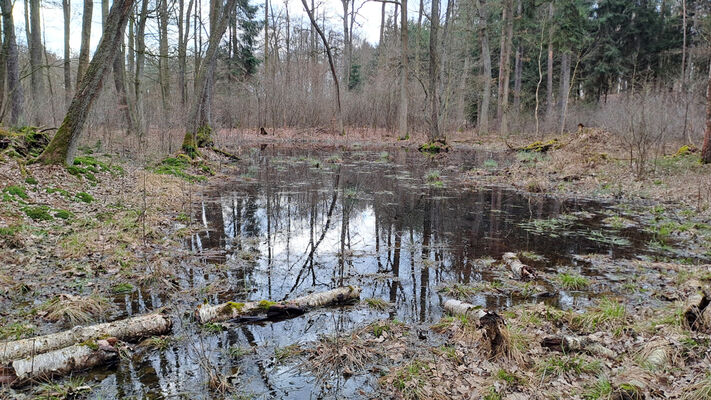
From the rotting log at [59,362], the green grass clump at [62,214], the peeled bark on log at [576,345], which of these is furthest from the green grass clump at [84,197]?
the peeled bark on log at [576,345]

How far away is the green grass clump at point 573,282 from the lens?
540 cm

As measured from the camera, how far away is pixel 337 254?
672cm

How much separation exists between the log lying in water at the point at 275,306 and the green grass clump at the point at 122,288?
1267mm

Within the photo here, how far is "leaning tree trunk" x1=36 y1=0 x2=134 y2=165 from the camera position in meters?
9.02

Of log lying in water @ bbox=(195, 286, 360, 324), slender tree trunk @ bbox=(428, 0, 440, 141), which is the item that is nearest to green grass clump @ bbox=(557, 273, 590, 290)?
log lying in water @ bbox=(195, 286, 360, 324)

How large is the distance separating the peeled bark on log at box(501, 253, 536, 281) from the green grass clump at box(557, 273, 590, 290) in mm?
349

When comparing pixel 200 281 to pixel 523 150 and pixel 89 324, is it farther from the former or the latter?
pixel 523 150

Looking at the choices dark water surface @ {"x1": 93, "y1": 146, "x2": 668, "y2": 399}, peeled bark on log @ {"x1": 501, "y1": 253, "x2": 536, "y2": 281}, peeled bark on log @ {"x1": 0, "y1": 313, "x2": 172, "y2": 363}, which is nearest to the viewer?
peeled bark on log @ {"x1": 0, "y1": 313, "x2": 172, "y2": 363}

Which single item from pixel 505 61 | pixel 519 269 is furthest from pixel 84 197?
pixel 505 61

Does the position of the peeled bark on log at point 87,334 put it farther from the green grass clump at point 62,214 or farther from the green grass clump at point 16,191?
the green grass clump at point 16,191

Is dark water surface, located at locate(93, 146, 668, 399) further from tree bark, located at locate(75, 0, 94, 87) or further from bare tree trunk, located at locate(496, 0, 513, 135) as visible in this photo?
bare tree trunk, located at locate(496, 0, 513, 135)

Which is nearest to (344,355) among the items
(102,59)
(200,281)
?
(200,281)

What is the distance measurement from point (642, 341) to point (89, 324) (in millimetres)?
5183

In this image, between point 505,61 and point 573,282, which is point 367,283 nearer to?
point 573,282
